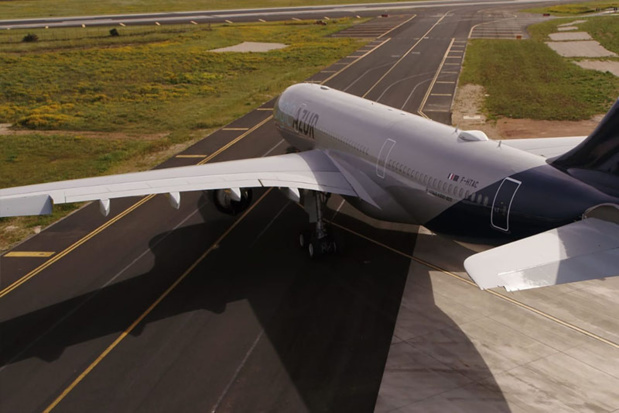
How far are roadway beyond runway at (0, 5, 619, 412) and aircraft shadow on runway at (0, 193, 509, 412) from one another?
0.23 ft

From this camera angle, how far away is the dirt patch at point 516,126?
48.9m

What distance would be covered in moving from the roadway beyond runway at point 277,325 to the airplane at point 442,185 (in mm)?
2724

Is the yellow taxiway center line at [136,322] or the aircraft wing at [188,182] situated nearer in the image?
the yellow taxiway center line at [136,322]

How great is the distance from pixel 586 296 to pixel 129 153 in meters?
35.7

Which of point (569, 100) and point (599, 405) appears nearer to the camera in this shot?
point (599, 405)

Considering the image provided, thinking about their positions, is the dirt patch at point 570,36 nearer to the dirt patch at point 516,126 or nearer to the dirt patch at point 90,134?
the dirt patch at point 516,126

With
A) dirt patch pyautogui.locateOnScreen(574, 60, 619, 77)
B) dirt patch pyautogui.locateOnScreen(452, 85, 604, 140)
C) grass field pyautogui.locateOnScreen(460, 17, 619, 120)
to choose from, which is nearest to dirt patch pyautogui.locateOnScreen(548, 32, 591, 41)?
grass field pyautogui.locateOnScreen(460, 17, 619, 120)

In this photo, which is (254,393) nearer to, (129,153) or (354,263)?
(354,263)

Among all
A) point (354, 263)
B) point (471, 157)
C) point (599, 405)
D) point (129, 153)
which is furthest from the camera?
point (129, 153)

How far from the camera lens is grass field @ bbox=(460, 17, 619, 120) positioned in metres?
56.5

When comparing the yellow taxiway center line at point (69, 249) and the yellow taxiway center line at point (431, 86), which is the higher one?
the yellow taxiway center line at point (69, 249)

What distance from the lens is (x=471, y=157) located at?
24.1 m

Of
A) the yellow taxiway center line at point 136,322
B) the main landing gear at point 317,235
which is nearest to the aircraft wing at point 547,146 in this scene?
the main landing gear at point 317,235

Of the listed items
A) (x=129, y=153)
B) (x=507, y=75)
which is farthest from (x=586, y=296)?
(x=507, y=75)
